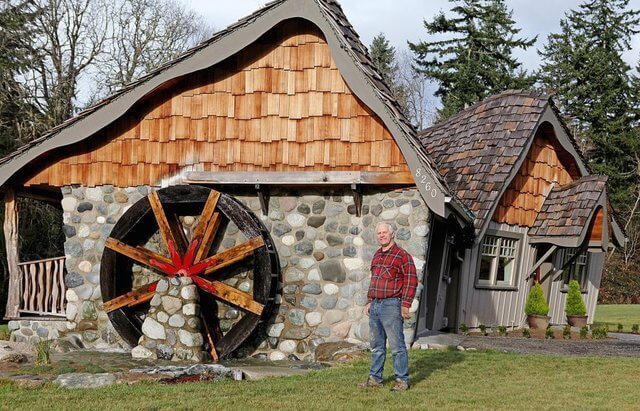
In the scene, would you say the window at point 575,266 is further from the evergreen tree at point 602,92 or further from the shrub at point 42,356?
the evergreen tree at point 602,92

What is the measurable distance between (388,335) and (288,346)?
11.9 ft

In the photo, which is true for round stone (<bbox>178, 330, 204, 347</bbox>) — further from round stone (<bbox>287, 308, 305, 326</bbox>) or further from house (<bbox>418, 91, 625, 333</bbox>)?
house (<bbox>418, 91, 625, 333</bbox>)

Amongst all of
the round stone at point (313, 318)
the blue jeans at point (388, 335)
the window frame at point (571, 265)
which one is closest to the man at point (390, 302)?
the blue jeans at point (388, 335)

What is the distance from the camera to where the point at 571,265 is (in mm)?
17000

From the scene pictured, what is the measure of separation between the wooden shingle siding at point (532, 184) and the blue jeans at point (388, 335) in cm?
696

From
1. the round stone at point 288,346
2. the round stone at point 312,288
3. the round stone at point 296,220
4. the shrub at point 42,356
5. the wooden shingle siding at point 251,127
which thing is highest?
the wooden shingle siding at point 251,127

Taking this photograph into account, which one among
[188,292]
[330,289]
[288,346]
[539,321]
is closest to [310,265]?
[330,289]

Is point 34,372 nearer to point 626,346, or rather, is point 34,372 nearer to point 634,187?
point 626,346

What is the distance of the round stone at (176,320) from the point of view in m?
10.6

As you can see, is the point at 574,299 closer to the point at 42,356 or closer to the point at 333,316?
the point at 333,316

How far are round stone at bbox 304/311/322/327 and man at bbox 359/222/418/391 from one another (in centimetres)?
317

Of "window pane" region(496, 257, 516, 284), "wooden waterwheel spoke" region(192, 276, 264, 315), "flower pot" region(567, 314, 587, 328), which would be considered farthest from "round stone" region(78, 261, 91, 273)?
"flower pot" region(567, 314, 587, 328)

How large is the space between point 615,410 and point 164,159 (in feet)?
23.2

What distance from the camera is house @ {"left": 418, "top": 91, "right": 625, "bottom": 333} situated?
1382 cm
